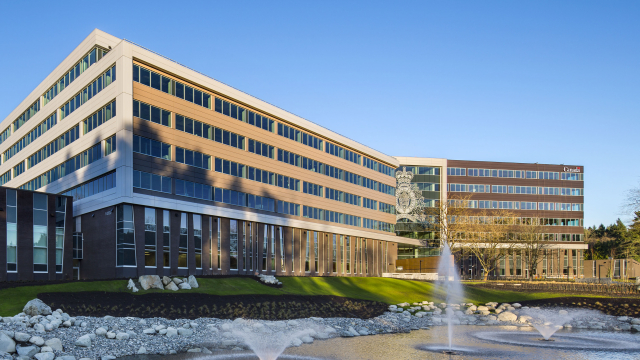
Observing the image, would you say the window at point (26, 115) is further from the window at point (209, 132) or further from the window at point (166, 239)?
the window at point (166, 239)

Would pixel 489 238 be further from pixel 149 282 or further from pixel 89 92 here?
pixel 149 282

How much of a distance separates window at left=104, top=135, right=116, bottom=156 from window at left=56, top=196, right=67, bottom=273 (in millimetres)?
6910

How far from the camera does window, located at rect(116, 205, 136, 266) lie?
5150cm

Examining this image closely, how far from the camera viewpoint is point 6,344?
22984mm

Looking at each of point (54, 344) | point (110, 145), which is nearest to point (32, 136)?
point (110, 145)

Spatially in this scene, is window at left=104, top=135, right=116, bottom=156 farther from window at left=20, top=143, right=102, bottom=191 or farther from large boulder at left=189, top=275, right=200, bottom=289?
large boulder at left=189, top=275, right=200, bottom=289

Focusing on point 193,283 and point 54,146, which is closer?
point 193,283

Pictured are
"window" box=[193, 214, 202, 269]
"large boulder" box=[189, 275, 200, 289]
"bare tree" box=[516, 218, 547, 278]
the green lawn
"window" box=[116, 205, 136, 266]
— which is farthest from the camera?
"bare tree" box=[516, 218, 547, 278]

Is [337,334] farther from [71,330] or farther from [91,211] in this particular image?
[91,211]

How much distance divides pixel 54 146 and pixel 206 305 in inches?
1607

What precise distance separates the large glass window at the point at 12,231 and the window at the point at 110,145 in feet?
30.0

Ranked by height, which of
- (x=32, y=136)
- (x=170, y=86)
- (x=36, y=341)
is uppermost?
(x=170, y=86)

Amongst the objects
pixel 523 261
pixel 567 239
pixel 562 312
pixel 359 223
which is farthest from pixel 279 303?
pixel 567 239

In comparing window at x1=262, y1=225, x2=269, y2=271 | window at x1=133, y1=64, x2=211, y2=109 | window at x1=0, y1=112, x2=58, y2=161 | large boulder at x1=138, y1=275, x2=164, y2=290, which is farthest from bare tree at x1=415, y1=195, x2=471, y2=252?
window at x1=0, y1=112, x2=58, y2=161
